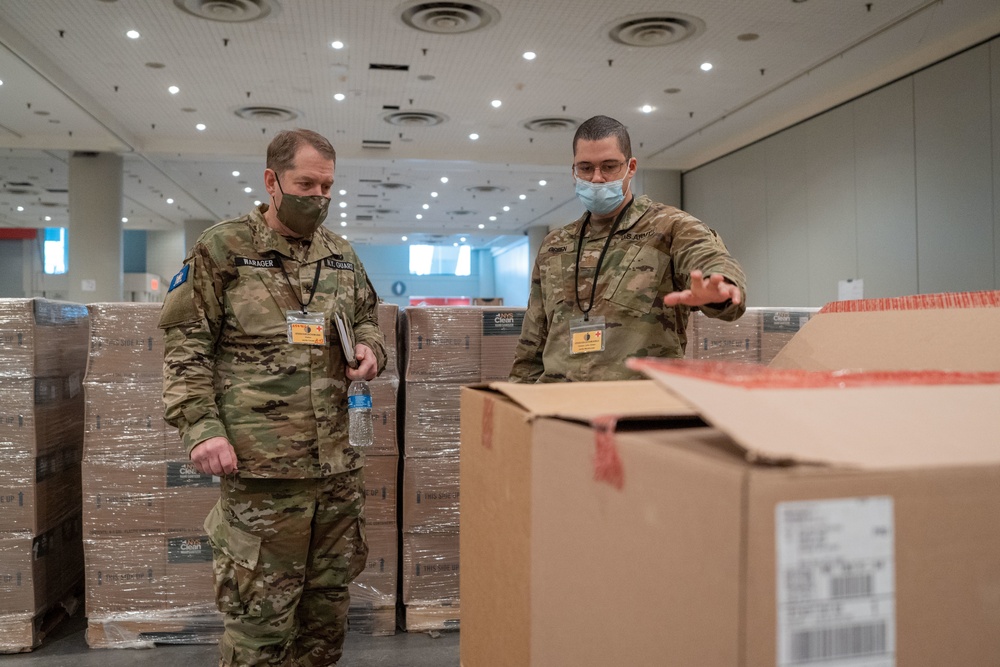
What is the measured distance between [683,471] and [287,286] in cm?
176

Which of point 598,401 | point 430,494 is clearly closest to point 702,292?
point 598,401

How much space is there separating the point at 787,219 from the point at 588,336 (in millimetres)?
8726

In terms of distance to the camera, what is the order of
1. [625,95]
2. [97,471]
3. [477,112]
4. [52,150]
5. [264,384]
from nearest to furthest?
1. [264,384]
2. [97,471]
3. [625,95]
4. [477,112]
5. [52,150]

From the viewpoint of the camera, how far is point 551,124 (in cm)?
1050

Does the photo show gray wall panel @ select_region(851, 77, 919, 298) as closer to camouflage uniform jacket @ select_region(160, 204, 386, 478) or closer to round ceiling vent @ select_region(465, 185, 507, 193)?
camouflage uniform jacket @ select_region(160, 204, 386, 478)

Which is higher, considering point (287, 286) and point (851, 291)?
point (851, 291)

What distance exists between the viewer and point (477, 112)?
32.6 feet

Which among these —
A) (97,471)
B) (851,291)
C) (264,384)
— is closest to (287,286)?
(264,384)

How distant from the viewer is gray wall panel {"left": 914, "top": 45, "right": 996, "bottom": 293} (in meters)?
6.64

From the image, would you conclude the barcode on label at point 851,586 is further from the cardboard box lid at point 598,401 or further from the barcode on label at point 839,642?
the cardboard box lid at point 598,401

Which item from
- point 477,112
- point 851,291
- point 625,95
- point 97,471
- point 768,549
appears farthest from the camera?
point 477,112

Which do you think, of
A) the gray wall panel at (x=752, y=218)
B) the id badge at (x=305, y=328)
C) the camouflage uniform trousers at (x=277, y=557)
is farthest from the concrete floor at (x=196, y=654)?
the gray wall panel at (x=752, y=218)

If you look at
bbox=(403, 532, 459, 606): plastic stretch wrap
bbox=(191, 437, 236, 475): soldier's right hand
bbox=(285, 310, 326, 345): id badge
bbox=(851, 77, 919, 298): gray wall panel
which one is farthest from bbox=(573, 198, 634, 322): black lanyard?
bbox=(851, 77, 919, 298): gray wall panel

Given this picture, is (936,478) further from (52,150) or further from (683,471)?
(52,150)
